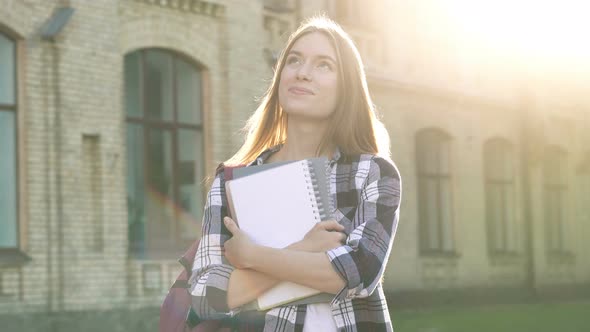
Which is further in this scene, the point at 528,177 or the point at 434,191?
the point at 528,177

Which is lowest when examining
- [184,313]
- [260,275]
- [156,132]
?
[184,313]

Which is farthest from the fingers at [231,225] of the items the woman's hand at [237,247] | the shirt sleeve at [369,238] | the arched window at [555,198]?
the arched window at [555,198]

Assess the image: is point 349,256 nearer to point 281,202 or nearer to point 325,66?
point 281,202

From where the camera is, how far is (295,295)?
2.95m

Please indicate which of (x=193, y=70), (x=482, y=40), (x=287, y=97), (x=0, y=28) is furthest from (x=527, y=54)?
(x=287, y=97)

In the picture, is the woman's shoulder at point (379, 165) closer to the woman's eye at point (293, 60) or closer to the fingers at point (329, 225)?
the fingers at point (329, 225)

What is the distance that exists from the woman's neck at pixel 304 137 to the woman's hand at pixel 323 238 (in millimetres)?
318

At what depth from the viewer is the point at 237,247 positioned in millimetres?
2951

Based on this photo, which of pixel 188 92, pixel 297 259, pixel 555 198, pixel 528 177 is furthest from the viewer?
pixel 555 198

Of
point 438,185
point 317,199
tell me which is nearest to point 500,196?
point 438,185

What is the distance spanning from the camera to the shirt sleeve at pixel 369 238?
2.93 meters

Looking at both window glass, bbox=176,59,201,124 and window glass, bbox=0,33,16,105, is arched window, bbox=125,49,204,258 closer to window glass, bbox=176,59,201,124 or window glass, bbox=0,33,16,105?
window glass, bbox=176,59,201,124

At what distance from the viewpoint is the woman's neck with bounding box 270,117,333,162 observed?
3229mm

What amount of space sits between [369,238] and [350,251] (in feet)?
0.21
